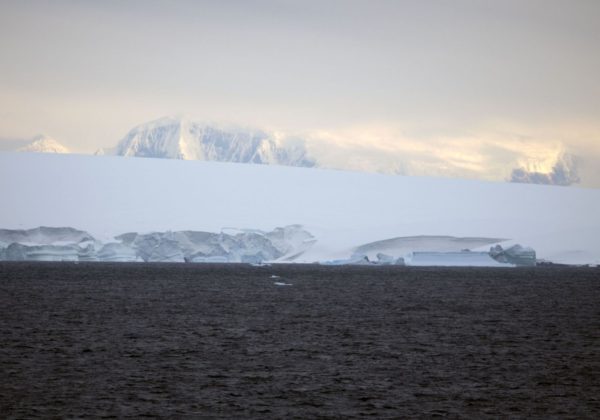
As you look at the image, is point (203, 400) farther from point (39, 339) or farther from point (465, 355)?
point (39, 339)

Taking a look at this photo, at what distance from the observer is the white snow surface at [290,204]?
46.1m

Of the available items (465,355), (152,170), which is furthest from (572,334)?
(152,170)

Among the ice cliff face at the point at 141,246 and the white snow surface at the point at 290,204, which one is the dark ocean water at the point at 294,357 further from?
the white snow surface at the point at 290,204

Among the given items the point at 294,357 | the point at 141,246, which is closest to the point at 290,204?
the point at 141,246

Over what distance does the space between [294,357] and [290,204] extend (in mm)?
39439

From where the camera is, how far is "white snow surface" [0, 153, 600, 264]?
46062 millimetres

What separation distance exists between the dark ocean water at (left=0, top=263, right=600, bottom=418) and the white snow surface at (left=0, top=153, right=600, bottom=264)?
80.0ft

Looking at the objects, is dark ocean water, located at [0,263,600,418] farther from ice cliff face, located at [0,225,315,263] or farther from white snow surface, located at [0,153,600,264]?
white snow surface, located at [0,153,600,264]

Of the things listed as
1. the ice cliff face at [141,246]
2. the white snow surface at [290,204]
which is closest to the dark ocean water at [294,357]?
the ice cliff face at [141,246]

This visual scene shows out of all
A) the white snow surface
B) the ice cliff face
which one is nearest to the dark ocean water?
the ice cliff face

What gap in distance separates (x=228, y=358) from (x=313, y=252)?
114ft

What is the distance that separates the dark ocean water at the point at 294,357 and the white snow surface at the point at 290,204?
80.0 ft

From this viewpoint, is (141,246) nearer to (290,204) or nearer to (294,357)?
(290,204)

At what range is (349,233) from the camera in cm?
4684
